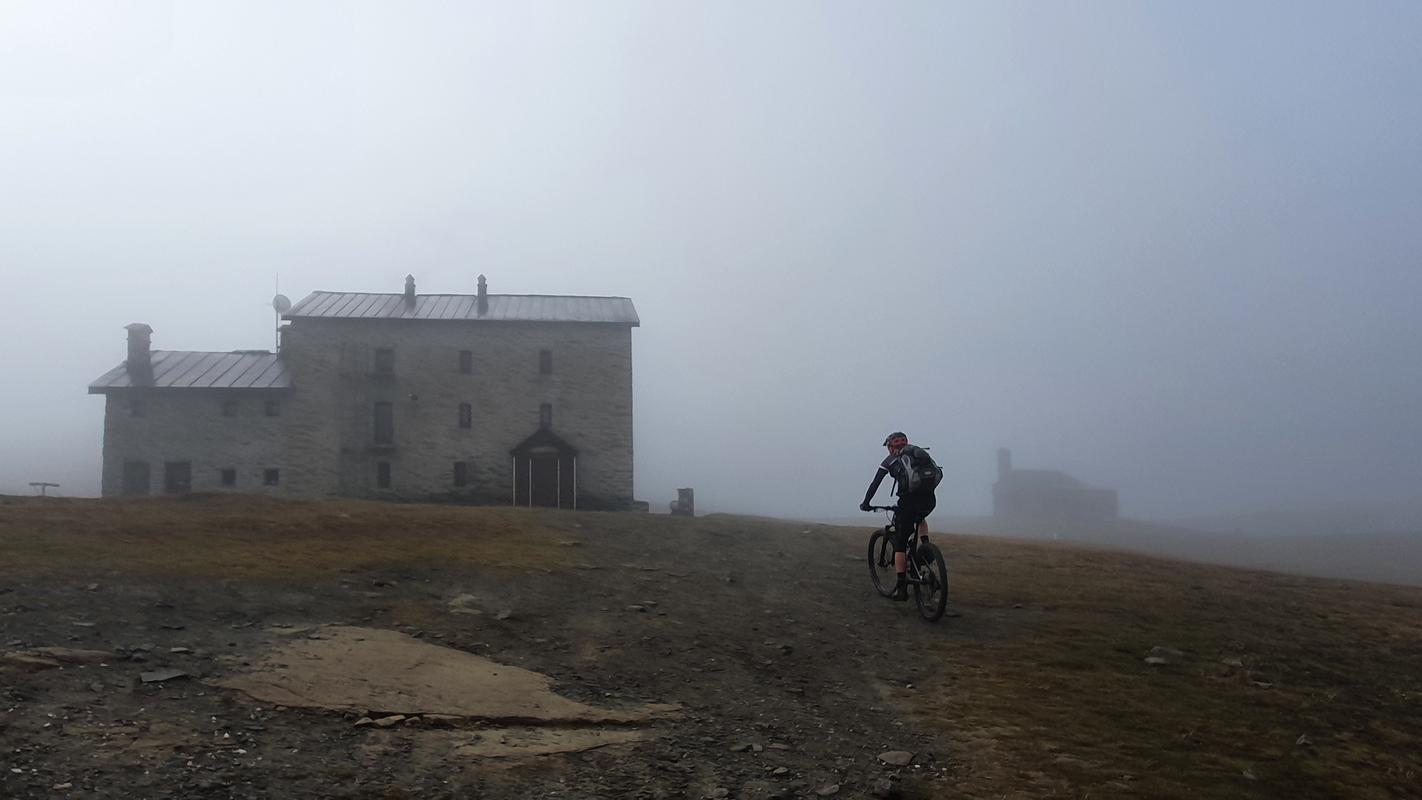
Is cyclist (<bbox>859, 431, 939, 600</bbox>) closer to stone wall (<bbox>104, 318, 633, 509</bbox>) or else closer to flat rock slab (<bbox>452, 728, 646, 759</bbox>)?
flat rock slab (<bbox>452, 728, 646, 759</bbox>)

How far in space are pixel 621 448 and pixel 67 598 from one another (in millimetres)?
22757

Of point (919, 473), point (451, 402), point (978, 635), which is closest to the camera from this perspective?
point (978, 635)

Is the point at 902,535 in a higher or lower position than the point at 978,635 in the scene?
higher

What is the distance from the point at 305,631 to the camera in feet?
23.8

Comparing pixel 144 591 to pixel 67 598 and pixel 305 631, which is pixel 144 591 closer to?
pixel 67 598

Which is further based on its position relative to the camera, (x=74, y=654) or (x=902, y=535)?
(x=902, y=535)

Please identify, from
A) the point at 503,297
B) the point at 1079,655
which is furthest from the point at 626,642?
the point at 503,297

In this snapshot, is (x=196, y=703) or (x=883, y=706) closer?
(x=196, y=703)

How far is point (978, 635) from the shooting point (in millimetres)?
8727

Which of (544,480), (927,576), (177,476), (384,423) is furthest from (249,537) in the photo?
(177,476)

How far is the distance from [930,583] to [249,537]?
949 centimetres

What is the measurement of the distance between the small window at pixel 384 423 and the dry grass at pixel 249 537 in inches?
493

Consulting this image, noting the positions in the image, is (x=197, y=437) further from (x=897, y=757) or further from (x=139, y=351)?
(x=897, y=757)

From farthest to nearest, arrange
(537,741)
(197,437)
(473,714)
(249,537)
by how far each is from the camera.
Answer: (197,437)
(249,537)
(473,714)
(537,741)
